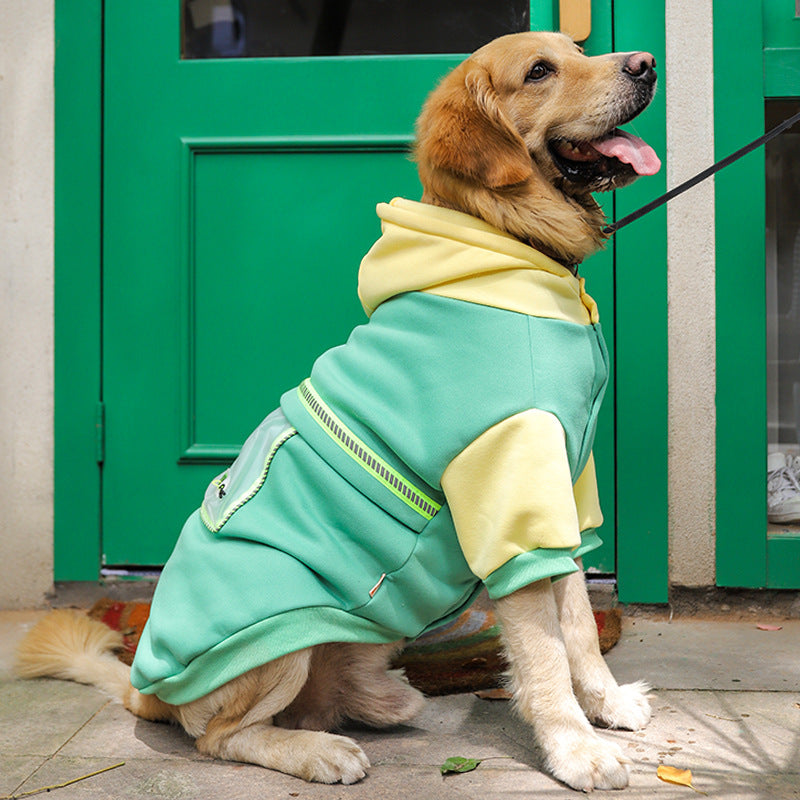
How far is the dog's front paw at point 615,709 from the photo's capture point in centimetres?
212

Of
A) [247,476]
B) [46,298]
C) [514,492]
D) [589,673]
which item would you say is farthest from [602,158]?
[46,298]

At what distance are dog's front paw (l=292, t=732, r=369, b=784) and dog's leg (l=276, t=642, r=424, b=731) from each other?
18 cm

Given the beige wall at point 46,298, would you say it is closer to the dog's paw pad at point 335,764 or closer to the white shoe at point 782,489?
the white shoe at point 782,489

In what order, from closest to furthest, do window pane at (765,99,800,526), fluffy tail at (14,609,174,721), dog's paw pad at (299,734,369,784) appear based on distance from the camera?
1. dog's paw pad at (299,734,369,784)
2. fluffy tail at (14,609,174,721)
3. window pane at (765,99,800,526)

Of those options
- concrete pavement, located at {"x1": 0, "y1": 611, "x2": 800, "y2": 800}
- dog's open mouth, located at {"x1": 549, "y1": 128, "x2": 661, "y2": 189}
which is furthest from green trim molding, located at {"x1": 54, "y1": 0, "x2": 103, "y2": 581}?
dog's open mouth, located at {"x1": 549, "y1": 128, "x2": 661, "y2": 189}

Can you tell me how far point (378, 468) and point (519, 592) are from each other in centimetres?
40

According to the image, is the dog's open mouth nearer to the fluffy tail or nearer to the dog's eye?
the dog's eye

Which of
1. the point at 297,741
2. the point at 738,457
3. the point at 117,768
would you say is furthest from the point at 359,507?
the point at 738,457

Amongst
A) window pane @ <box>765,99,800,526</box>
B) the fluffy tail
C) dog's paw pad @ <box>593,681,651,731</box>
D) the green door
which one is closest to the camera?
dog's paw pad @ <box>593,681,651,731</box>

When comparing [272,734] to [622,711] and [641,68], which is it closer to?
[622,711]

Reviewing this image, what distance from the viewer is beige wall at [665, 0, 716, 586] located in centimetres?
297

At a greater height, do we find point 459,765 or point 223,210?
point 223,210

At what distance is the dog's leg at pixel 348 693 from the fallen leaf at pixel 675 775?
0.62 metres

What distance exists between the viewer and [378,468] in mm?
1925
